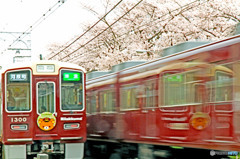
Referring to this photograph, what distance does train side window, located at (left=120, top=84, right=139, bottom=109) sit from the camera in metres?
10.5

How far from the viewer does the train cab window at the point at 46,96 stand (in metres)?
10.7

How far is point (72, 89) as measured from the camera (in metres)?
11.0

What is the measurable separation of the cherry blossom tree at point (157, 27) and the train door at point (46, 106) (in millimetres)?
10117

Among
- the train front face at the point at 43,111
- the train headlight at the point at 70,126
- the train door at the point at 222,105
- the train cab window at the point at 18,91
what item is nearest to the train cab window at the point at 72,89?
the train front face at the point at 43,111

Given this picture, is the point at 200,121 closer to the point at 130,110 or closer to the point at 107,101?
the point at 130,110

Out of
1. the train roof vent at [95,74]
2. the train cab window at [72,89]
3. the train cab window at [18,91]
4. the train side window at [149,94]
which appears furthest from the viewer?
the train roof vent at [95,74]

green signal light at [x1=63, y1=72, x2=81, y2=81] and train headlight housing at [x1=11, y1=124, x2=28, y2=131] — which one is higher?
green signal light at [x1=63, y1=72, x2=81, y2=81]

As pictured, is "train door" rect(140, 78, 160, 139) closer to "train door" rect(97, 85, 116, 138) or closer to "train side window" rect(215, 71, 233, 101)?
"train door" rect(97, 85, 116, 138)

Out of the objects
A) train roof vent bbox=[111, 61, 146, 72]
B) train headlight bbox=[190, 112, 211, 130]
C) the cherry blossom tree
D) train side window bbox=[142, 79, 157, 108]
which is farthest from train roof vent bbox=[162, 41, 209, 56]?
the cherry blossom tree

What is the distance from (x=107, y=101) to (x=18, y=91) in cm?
264

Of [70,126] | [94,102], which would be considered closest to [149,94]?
[70,126]

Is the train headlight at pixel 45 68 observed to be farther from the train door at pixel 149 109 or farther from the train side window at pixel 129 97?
the train door at pixel 149 109

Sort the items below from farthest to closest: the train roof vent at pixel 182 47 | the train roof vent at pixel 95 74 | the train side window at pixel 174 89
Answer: the train roof vent at pixel 95 74 → the train roof vent at pixel 182 47 → the train side window at pixel 174 89

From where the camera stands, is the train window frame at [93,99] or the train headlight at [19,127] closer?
the train headlight at [19,127]
